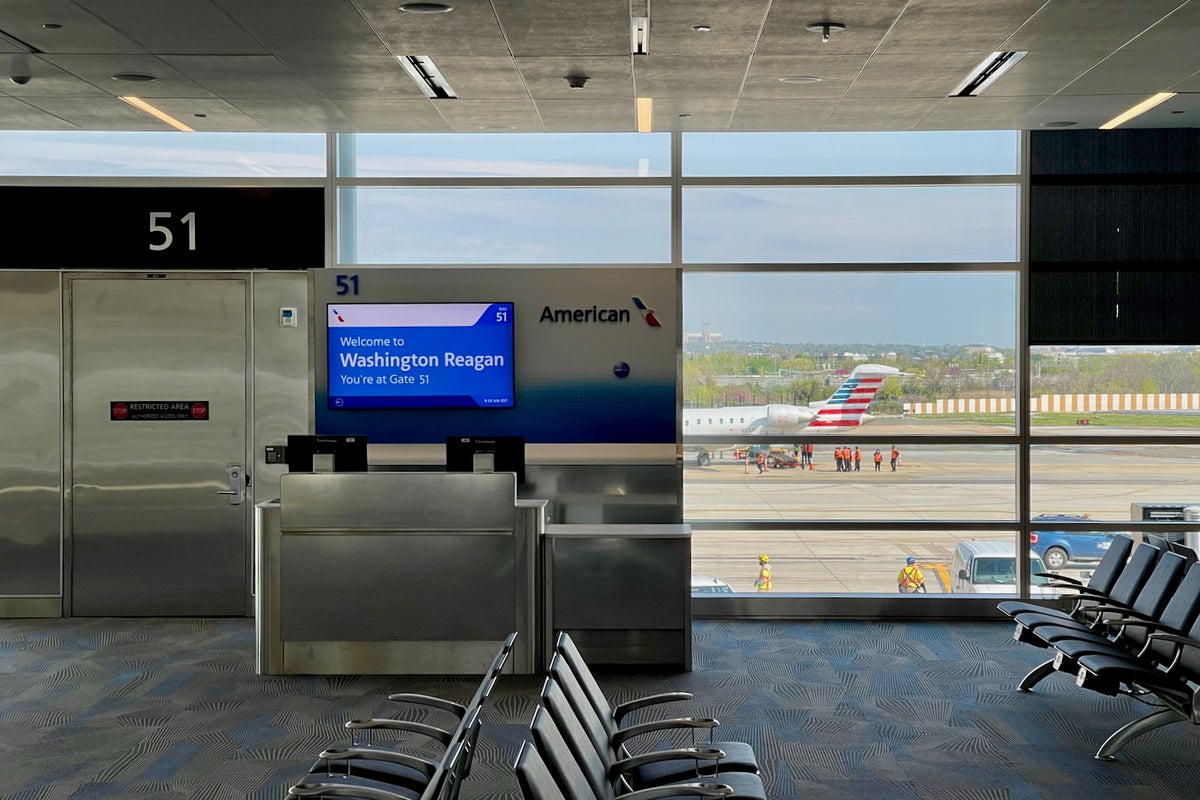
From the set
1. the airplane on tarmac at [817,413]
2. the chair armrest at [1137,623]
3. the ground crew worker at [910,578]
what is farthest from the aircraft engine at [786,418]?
the chair armrest at [1137,623]

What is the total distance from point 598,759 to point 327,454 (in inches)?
141

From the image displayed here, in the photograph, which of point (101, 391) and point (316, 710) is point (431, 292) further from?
point (316, 710)

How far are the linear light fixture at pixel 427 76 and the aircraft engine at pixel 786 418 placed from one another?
11.3 ft

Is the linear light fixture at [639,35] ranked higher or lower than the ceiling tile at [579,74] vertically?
lower

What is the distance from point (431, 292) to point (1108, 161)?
206 inches

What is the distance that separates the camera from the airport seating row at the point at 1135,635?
5070 mm

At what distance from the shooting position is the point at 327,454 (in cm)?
686

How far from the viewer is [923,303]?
831 centimetres

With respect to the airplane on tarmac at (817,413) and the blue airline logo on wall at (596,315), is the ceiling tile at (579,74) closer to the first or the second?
the blue airline logo on wall at (596,315)

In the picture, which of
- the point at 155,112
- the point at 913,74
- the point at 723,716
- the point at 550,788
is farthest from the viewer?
the point at 155,112

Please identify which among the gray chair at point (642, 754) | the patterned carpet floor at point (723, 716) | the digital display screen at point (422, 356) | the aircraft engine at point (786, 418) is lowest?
the patterned carpet floor at point (723, 716)

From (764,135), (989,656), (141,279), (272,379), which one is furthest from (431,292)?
(989,656)

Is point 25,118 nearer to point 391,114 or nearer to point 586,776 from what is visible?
point 391,114

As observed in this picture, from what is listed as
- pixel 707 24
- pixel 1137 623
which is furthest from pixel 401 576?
pixel 1137 623
